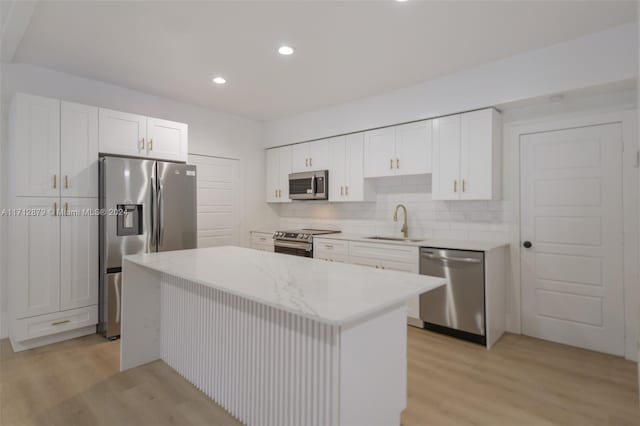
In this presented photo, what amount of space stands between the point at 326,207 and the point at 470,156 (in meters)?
2.24

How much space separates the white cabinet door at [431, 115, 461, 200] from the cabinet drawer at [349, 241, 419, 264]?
2.21ft

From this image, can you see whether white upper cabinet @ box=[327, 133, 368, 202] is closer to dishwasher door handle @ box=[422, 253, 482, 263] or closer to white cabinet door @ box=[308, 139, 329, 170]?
white cabinet door @ box=[308, 139, 329, 170]

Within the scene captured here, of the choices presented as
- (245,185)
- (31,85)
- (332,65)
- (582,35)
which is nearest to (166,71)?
(31,85)

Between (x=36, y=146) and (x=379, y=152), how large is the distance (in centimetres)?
343

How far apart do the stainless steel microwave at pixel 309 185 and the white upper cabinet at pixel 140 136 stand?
1.61 metres

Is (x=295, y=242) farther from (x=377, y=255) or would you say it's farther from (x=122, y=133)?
(x=122, y=133)

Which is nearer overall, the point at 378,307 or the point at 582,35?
the point at 378,307

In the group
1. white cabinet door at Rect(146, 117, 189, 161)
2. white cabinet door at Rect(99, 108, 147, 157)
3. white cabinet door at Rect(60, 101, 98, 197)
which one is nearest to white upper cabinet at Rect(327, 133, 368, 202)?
white cabinet door at Rect(146, 117, 189, 161)

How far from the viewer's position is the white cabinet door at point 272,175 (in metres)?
5.36

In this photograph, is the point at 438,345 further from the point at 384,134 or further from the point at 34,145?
the point at 34,145

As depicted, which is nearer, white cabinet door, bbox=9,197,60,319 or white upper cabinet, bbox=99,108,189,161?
white cabinet door, bbox=9,197,60,319

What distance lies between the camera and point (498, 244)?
3357 millimetres

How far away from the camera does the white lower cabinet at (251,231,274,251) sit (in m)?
4.91

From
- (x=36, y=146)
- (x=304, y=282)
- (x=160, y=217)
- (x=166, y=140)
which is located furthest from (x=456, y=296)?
(x=36, y=146)
